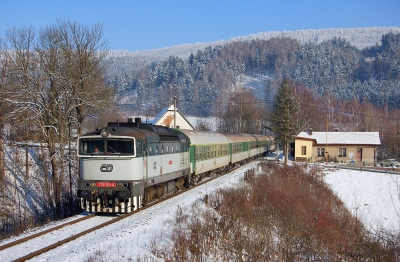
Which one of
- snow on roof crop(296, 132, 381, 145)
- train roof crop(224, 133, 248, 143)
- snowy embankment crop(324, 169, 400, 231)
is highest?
train roof crop(224, 133, 248, 143)

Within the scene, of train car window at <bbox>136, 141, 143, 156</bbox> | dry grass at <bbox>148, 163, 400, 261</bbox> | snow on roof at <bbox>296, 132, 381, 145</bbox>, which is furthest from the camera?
snow on roof at <bbox>296, 132, 381, 145</bbox>

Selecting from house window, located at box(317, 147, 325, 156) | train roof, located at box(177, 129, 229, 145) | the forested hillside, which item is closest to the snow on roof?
house window, located at box(317, 147, 325, 156)

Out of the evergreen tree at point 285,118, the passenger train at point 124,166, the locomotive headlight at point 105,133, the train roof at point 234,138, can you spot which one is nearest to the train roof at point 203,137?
the train roof at point 234,138

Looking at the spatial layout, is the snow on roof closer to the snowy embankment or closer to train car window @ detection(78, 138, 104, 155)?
the snowy embankment

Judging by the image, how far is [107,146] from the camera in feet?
50.5

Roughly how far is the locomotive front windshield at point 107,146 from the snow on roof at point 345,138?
4298 centimetres

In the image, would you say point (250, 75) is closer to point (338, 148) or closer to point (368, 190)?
point (338, 148)

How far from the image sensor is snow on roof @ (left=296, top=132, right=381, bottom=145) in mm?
56000

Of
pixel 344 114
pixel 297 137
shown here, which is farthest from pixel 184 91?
pixel 297 137

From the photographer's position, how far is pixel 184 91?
15438 cm

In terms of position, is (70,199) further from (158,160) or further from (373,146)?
(373,146)

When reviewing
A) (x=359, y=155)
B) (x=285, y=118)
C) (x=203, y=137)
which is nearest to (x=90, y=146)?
(x=203, y=137)

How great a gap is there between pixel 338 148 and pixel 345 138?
69.8 inches

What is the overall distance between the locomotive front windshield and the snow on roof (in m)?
43.0
